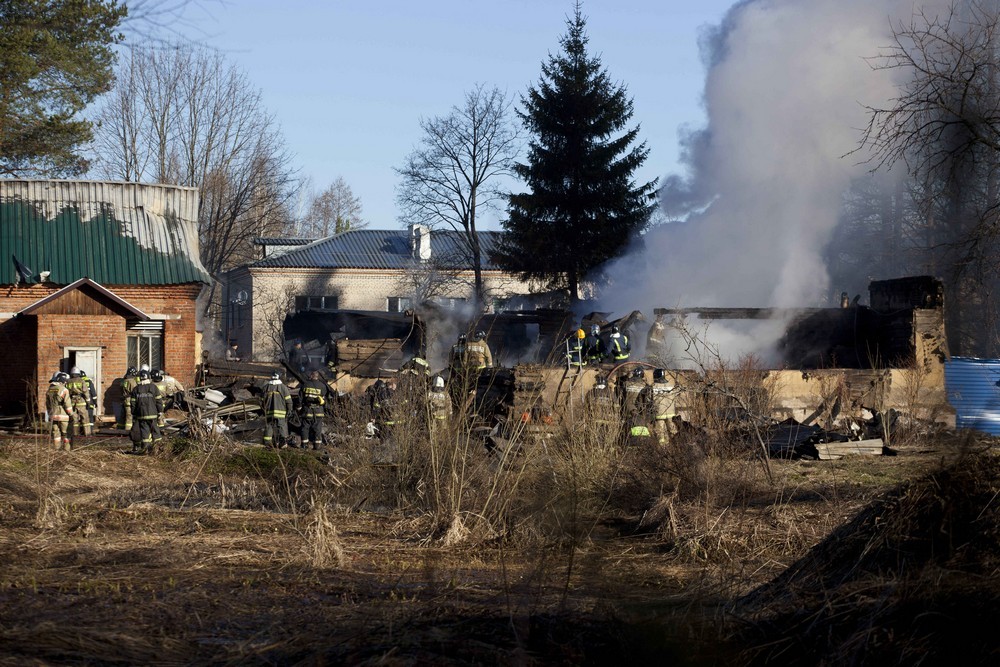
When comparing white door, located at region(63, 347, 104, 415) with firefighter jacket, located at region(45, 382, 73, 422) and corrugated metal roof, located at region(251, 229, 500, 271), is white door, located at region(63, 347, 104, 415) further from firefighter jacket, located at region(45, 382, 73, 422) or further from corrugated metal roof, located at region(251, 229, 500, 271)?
corrugated metal roof, located at region(251, 229, 500, 271)

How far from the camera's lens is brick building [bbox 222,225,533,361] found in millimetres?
45812

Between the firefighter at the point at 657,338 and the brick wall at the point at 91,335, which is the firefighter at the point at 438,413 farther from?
the firefighter at the point at 657,338

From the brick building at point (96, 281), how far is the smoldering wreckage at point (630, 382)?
1.67 m

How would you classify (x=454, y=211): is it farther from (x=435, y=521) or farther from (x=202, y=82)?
(x=435, y=521)

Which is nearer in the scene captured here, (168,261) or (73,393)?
(73,393)

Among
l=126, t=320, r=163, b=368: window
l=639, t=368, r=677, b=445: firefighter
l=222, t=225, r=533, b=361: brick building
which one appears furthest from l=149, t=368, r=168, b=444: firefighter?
l=222, t=225, r=533, b=361: brick building

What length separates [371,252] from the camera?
49844 mm

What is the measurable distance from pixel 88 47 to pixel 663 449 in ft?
32.5

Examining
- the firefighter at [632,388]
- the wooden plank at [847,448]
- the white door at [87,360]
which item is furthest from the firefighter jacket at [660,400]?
the white door at [87,360]

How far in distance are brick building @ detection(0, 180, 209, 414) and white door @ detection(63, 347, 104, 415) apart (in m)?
0.02

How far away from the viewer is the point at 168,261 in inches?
903

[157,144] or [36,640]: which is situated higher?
[157,144]

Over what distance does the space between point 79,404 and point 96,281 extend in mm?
5855

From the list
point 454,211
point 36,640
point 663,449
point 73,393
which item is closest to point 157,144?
point 454,211
